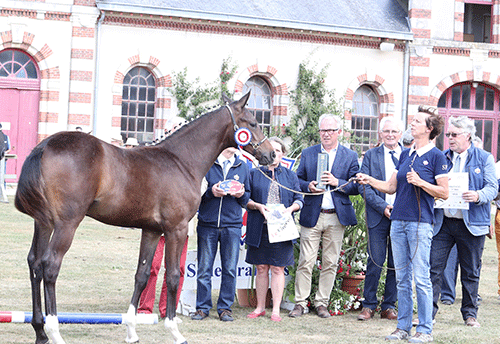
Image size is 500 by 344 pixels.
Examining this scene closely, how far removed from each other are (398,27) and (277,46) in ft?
14.0

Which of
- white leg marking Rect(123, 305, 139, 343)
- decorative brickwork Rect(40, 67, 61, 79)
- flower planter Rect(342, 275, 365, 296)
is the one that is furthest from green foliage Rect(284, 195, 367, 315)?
decorative brickwork Rect(40, 67, 61, 79)

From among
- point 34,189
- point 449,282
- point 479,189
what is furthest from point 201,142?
point 449,282

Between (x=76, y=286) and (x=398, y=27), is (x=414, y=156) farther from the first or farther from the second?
(x=398, y=27)

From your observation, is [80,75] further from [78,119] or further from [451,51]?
[451,51]

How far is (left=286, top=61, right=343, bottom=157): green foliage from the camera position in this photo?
68.5 feet

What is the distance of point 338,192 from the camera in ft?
24.6

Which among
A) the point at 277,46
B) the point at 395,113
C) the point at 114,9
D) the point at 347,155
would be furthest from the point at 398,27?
the point at 347,155

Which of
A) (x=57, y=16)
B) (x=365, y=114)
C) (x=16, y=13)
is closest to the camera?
(x=16, y=13)

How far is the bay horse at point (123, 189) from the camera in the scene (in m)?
5.29

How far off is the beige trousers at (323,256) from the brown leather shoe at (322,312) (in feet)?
0.14

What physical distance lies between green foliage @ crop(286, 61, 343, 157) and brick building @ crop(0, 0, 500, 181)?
0.31 meters

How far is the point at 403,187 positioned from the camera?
247 inches

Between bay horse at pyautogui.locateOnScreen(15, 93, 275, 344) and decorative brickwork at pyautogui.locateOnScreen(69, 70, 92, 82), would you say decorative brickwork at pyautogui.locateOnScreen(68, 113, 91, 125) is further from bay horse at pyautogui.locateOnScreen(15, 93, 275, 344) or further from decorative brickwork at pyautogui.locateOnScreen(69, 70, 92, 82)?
bay horse at pyautogui.locateOnScreen(15, 93, 275, 344)

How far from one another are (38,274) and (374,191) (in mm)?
3786
